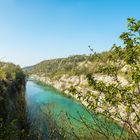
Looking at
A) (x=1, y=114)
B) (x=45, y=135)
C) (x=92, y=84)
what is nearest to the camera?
(x=92, y=84)

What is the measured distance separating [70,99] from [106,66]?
299 feet

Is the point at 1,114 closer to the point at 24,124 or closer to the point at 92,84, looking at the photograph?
the point at 24,124

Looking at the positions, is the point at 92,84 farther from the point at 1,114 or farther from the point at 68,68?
the point at 68,68

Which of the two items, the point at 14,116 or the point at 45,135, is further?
the point at 45,135

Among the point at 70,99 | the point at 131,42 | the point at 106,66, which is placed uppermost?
the point at 131,42

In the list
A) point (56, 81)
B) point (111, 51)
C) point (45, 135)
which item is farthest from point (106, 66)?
point (56, 81)

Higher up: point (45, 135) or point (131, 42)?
point (131, 42)

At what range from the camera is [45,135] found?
1328 inches

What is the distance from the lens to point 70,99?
101188 millimetres

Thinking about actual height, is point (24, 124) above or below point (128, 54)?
below

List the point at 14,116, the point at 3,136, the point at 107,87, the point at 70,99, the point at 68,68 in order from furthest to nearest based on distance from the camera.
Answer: the point at 68,68 < the point at 70,99 < the point at 14,116 < the point at 3,136 < the point at 107,87

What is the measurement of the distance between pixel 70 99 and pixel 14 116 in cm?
7448

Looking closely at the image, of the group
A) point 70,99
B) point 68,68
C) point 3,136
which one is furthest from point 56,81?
point 3,136

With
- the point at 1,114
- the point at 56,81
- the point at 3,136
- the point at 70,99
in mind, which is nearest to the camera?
the point at 3,136
